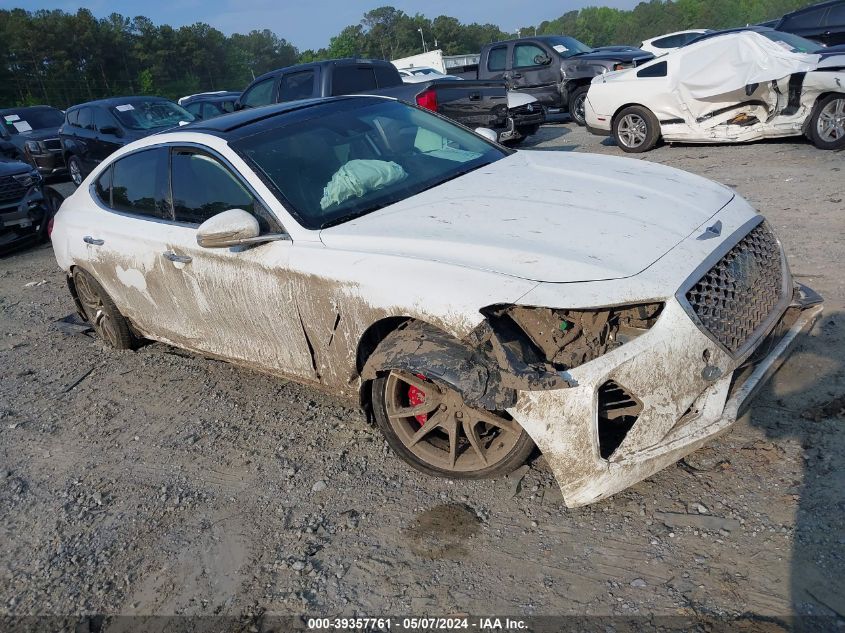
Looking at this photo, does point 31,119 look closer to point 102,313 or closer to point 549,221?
point 102,313

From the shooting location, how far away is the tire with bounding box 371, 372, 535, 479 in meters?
2.94

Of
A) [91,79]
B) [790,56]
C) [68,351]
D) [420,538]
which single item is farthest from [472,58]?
[420,538]

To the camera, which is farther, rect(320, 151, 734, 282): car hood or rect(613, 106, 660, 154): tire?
rect(613, 106, 660, 154): tire

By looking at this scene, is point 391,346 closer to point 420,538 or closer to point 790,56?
point 420,538

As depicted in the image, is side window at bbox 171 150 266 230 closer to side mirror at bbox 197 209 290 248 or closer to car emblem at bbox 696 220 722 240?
side mirror at bbox 197 209 290 248

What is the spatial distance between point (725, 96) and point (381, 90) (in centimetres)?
510

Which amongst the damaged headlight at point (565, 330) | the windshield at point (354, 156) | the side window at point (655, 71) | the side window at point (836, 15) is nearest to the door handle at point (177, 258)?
the windshield at point (354, 156)

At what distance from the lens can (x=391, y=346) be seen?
118 inches

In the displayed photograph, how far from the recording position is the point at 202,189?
3.96m

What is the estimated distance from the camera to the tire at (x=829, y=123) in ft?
27.8

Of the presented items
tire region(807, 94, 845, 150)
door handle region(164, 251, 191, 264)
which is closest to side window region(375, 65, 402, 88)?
tire region(807, 94, 845, 150)

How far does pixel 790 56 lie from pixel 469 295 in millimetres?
8496

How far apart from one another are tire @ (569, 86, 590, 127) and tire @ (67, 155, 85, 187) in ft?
32.6

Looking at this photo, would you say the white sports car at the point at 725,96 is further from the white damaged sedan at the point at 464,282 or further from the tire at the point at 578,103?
the white damaged sedan at the point at 464,282
